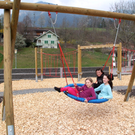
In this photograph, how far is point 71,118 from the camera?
353 centimetres

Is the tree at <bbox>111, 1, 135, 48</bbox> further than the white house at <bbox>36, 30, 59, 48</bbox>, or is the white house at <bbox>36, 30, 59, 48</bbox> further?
the white house at <bbox>36, 30, 59, 48</bbox>

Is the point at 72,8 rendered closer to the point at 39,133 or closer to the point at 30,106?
the point at 39,133

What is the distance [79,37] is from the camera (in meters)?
21.2

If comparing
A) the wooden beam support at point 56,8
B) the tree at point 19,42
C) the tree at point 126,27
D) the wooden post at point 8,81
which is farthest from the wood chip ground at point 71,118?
the tree at point 19,42

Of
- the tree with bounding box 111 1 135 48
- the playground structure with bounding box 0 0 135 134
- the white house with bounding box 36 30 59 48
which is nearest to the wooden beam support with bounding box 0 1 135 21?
the playground structure with bounding box 0 0 135 134

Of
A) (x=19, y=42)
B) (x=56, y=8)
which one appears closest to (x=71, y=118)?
(x=56, y=8)

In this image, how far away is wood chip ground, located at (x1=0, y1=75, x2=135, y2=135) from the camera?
3.00m

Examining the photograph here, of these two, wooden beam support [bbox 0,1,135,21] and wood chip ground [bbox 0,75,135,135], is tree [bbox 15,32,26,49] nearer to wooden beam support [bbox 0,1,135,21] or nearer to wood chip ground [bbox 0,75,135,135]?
wood chip ground [bbox 0,75,135,135]

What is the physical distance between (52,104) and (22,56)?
67.0ft

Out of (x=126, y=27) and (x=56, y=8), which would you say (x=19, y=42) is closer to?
(x=126, y=27)

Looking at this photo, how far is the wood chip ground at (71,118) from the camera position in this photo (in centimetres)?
300

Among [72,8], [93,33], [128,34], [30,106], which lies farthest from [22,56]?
[72,8]

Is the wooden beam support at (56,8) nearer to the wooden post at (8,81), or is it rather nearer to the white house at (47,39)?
the wooden post at (8,81)

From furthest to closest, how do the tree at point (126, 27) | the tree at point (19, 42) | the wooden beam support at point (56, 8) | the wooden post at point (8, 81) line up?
the tree at point (19, 42) → the tree at point (126, 27) → the wooden beam support at point (56, 8) → the wooden post at point (8, 81)
